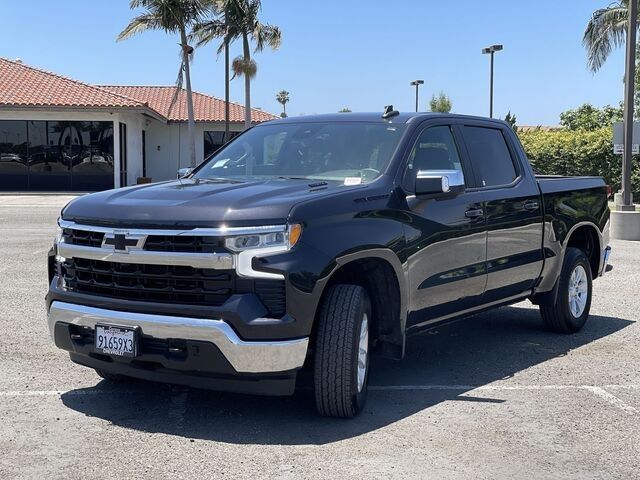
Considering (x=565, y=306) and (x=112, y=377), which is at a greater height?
(x=565, y=306)

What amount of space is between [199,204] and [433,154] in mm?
2082

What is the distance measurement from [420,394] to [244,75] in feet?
92.6

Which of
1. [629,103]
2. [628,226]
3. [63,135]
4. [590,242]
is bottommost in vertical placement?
[628,226]

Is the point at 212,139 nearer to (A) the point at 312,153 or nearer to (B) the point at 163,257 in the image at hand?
(A) the point at 312,153

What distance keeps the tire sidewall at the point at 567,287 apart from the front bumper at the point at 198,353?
3.63m

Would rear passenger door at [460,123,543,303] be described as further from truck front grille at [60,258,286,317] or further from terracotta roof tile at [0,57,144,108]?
terracotta roof tile at [0,57,144,108]

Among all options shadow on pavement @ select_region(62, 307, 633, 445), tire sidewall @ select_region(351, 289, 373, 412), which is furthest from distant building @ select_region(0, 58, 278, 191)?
tire sidewall @ select_region(351, 289, 373, 412)

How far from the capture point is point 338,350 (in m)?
4.48

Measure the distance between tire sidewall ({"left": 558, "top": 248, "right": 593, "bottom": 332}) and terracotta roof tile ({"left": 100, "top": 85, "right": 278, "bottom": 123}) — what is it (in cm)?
2842

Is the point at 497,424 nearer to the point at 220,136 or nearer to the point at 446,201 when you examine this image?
the point at 446,201

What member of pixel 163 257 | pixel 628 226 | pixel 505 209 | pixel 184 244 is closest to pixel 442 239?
pixel 505 209

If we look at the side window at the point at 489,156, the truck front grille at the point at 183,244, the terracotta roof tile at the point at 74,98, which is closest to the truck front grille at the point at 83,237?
the truck front grille at the point at 183,244

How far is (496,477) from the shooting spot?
393 centimetres

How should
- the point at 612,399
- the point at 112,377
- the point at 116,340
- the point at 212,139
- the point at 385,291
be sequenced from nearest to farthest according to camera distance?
the point at 116,340
the point at 385,291
the point at 612,399
the point at 112,377
the point at 212,139
